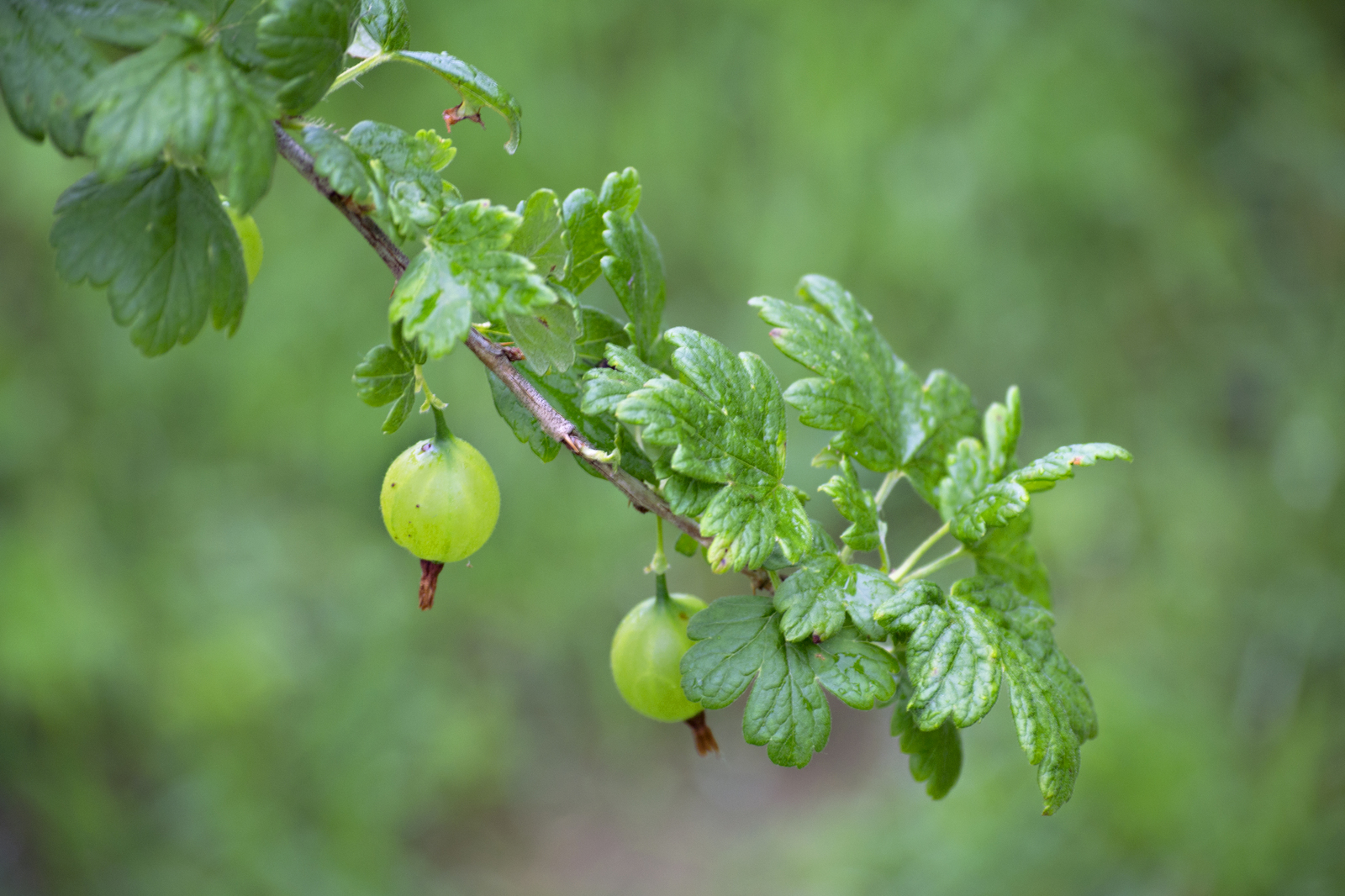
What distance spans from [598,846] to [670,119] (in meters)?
2.70

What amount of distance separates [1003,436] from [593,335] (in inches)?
14.5

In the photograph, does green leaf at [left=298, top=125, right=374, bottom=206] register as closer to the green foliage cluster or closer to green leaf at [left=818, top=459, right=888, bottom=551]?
the green foliage cluster

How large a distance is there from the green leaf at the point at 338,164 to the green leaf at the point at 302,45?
0.05 ft

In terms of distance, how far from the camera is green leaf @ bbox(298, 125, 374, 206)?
52 centimetres

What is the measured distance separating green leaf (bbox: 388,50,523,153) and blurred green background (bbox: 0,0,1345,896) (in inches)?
88.2

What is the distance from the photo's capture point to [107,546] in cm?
292

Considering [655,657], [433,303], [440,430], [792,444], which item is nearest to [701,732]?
[655,657]

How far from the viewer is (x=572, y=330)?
0.62 m

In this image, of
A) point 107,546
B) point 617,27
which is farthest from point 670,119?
point 107,546

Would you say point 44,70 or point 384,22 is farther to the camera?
point 384,22

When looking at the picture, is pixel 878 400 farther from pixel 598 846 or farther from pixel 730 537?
pixel 598 846

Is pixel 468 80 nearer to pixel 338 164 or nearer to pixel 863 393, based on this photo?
pixel 338 164

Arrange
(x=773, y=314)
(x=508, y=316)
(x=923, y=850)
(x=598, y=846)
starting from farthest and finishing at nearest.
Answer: (x=598, y=846), (x=923, y=850), (x=773, y=314), (x=508, y=316)

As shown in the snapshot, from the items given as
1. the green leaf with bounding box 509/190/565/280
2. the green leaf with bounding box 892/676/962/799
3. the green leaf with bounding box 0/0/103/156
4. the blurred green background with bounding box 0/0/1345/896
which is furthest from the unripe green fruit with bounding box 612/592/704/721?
the blurred green background with bounding box 0/0/1345/896
